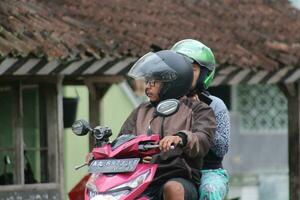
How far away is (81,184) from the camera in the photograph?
1384 cm

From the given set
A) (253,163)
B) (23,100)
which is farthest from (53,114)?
(253,163)

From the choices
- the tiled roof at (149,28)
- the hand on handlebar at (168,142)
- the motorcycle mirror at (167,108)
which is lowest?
the hand on handlebar at (168,142)

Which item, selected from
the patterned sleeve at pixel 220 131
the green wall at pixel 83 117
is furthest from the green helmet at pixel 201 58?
the green wall at pixel 83 117

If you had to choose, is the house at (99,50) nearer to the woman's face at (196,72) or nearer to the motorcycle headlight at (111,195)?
the woman's face at (196,72)

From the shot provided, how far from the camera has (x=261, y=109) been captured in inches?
1054

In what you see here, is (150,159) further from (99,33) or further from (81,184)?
(99,33)

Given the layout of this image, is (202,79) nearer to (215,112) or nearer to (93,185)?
(215,112)

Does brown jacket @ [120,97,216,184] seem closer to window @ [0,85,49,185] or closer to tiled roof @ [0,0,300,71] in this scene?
tiled roof @ [0,0,300,71]

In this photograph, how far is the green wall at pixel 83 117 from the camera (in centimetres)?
2192

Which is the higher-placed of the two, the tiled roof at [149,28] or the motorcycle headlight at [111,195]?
the tiled roof at [149,28]

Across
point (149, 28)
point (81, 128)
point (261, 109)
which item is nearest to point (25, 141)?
point (149, 28)

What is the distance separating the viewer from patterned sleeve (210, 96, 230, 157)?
9.02 meters

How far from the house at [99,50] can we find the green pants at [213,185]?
5.08m

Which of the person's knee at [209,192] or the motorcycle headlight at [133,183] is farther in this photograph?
the person's knee at [209,192]
